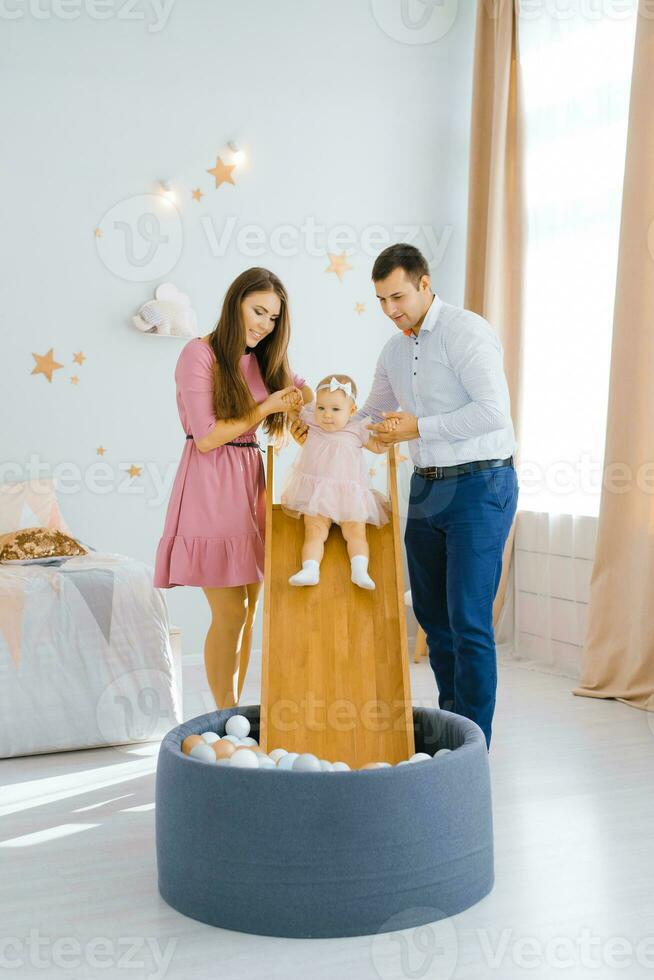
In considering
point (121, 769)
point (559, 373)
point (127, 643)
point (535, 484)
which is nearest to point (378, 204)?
point (559, 373)

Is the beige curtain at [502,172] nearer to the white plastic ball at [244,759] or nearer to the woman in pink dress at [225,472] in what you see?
the woman in pink dress at [225,472]

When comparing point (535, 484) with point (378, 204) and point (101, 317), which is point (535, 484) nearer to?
point (378, 204)

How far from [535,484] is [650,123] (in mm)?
1417

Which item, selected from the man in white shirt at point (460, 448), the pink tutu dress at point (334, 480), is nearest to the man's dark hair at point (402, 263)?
the man in white shirt at point (460, 448)

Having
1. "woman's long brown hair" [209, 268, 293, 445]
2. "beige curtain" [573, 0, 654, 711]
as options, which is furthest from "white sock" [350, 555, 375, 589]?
"beige curtain" [573, 0, 654, 711]

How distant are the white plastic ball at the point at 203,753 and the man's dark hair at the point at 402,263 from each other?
1.19m

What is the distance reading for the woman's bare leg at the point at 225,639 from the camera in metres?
2.53

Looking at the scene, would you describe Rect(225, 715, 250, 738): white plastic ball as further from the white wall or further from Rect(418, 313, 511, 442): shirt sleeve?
the white wall

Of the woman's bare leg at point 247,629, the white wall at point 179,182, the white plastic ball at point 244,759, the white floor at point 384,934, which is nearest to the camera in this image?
the white floor at point 384,934

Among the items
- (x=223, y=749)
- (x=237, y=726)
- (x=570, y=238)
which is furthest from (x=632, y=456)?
(x=223, y=749)

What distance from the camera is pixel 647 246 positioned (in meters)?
3.23

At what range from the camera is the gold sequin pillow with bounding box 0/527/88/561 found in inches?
128

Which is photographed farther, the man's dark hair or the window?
the window

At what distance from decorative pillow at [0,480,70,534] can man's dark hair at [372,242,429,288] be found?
5.49 ft
